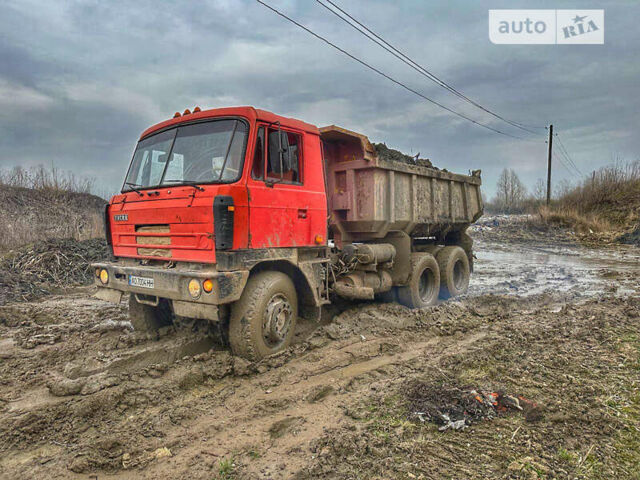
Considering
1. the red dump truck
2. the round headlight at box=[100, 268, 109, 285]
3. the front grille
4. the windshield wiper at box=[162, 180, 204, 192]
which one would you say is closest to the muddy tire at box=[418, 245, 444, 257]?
the red dump truck

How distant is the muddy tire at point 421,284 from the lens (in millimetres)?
7062

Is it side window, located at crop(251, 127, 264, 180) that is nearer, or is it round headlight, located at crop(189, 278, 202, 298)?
round headlight, located at crop(189, 278, 202, 298)

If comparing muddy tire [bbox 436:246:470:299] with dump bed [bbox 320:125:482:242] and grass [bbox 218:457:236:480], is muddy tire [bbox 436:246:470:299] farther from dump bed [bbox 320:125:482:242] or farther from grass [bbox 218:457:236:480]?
grass [bbox 218:457:236:480]

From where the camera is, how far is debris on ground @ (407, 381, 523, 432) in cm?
311

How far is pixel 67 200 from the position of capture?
20.8m

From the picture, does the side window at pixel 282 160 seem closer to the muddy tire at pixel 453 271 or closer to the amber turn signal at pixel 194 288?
the amber turn signal at pixel 194 288

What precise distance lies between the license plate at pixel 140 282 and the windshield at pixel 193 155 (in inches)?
42.8

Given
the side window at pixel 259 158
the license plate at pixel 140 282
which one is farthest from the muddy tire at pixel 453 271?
the license plate at pixel 140 282

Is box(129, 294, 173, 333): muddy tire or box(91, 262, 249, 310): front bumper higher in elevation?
box(91, 262, 249, 310): front bumper

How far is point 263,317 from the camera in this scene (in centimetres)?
440

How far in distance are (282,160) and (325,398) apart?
2.58 metres

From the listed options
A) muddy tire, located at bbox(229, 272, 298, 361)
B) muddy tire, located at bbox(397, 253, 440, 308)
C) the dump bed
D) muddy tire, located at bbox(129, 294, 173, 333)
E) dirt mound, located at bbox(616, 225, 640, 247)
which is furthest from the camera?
dirt mound, located at bbox(616, 225, 640, 247)

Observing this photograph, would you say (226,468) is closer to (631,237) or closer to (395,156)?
(395,156)

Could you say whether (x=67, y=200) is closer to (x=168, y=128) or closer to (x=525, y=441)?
(x=168, y=128)
